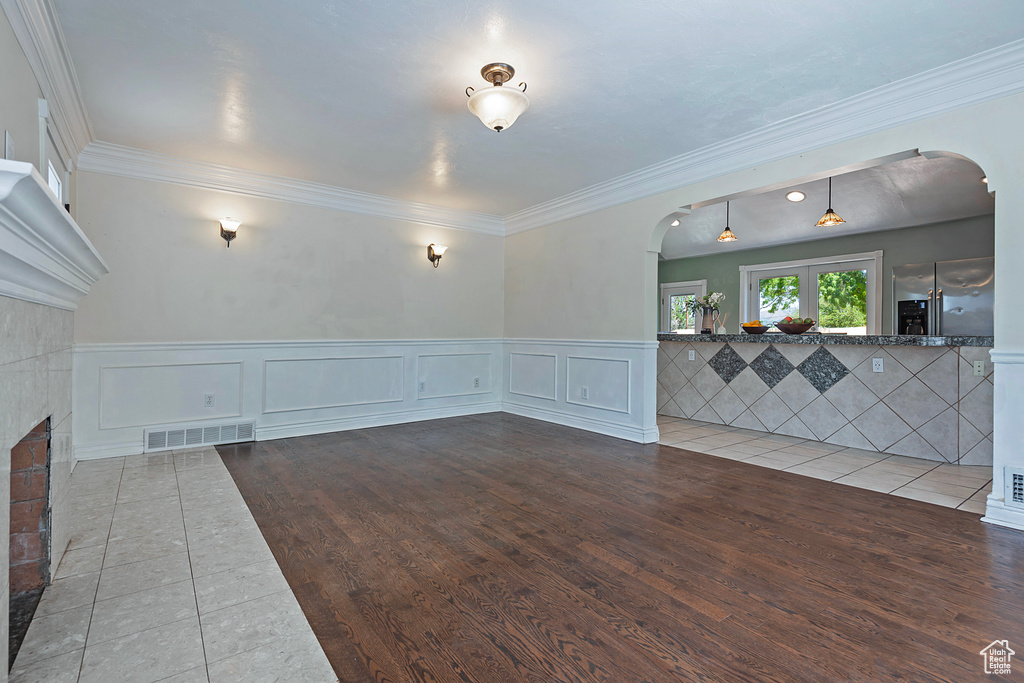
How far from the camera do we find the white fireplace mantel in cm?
97

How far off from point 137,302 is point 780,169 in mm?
4999

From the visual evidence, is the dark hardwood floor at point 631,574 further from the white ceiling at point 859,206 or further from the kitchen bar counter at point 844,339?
the white ceiling at point 859,206

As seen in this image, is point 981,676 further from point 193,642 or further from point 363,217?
point 363,217

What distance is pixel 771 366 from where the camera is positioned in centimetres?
488

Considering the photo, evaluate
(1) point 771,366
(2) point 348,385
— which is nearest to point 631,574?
(1) point 771,366

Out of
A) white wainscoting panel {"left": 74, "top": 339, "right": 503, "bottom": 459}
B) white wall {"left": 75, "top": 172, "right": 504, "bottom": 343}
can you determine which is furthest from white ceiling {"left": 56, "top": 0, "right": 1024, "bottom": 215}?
white wainscoting panel {"left": 74, "top": 339, "right": 503, "bottom": 459}

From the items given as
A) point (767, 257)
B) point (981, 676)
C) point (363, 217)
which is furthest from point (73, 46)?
point (767, 257)

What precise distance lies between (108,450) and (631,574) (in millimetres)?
4018

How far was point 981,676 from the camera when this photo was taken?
4.88 ft

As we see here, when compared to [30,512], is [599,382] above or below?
above

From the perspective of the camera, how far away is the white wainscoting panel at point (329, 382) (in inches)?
187

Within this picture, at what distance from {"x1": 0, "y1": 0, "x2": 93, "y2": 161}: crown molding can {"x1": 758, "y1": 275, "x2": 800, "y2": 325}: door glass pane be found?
26.2ft

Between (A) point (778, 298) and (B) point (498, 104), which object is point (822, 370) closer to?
(A) point (778, 298)
